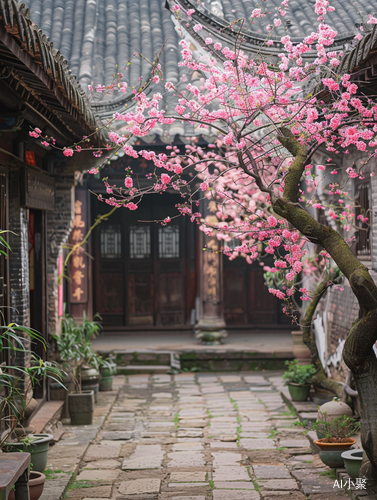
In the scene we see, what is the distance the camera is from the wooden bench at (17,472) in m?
4.57

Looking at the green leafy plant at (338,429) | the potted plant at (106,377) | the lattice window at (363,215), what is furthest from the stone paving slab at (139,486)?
the potted plant at (106,377)

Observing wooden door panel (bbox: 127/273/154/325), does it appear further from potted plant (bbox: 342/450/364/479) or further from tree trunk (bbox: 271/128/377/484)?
tree trunk (bbox: 271/128/377/484)

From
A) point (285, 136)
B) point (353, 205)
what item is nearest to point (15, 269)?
point (285, 136)

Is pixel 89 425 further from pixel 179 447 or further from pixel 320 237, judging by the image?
pixel 320 237

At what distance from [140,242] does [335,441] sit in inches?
367

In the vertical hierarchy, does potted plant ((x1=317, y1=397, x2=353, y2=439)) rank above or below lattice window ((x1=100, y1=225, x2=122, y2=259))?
below

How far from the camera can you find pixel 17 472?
470 cm

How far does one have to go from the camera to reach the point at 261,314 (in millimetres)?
15453

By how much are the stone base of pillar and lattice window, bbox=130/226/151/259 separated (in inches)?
111

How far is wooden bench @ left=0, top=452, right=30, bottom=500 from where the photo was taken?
4.57m

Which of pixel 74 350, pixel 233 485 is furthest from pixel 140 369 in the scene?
pixel 233 485

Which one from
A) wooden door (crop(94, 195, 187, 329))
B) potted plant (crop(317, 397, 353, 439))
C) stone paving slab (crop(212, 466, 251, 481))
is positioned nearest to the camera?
stone paving slab (crop(212, 466, 251, 481))

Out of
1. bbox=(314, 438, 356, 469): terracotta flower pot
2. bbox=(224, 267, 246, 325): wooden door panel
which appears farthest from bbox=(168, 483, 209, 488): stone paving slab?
bbox=(224, 267, 246, 325): wooden door panel

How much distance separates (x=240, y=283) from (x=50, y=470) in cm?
919
